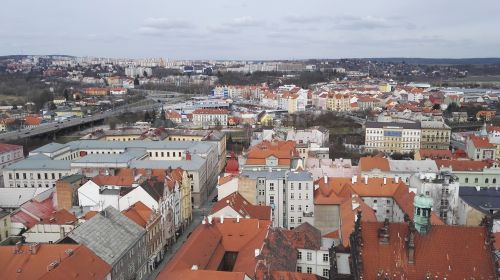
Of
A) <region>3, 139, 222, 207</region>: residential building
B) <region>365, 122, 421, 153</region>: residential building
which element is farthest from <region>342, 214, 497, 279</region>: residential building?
<region>365, 122, 421, 153</region>: residential building

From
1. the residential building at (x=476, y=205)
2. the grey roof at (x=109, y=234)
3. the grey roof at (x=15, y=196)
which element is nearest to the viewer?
the grey roof at (x=109, y=234)

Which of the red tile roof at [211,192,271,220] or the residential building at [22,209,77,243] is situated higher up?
the red tile roof at [211,192,271,220]

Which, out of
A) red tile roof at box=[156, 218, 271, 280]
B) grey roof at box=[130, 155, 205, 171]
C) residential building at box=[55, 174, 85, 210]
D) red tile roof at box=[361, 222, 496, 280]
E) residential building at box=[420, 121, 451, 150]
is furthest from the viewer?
residential building at box=[420, 121, 451, 150]

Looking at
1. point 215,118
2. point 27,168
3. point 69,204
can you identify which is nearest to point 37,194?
point 69,204

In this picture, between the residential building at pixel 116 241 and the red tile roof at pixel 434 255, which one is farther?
the residential building at pixel 116 241

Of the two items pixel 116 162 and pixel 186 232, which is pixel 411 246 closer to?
pixel 186 232

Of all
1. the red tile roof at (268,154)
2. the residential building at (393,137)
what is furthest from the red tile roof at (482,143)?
the red tile roof at (268,154)

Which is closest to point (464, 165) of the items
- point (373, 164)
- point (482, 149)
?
point (373, 164)

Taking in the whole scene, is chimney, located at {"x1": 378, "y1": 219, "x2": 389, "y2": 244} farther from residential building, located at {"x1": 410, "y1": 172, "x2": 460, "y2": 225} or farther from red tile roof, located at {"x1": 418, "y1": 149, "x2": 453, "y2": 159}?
red tile roof, located at {"x1": 418, "y1": 149, "x2": 453, "y2": 159}

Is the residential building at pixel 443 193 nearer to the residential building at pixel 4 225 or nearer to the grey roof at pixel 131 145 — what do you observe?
the grey roof at pixel 131 145
